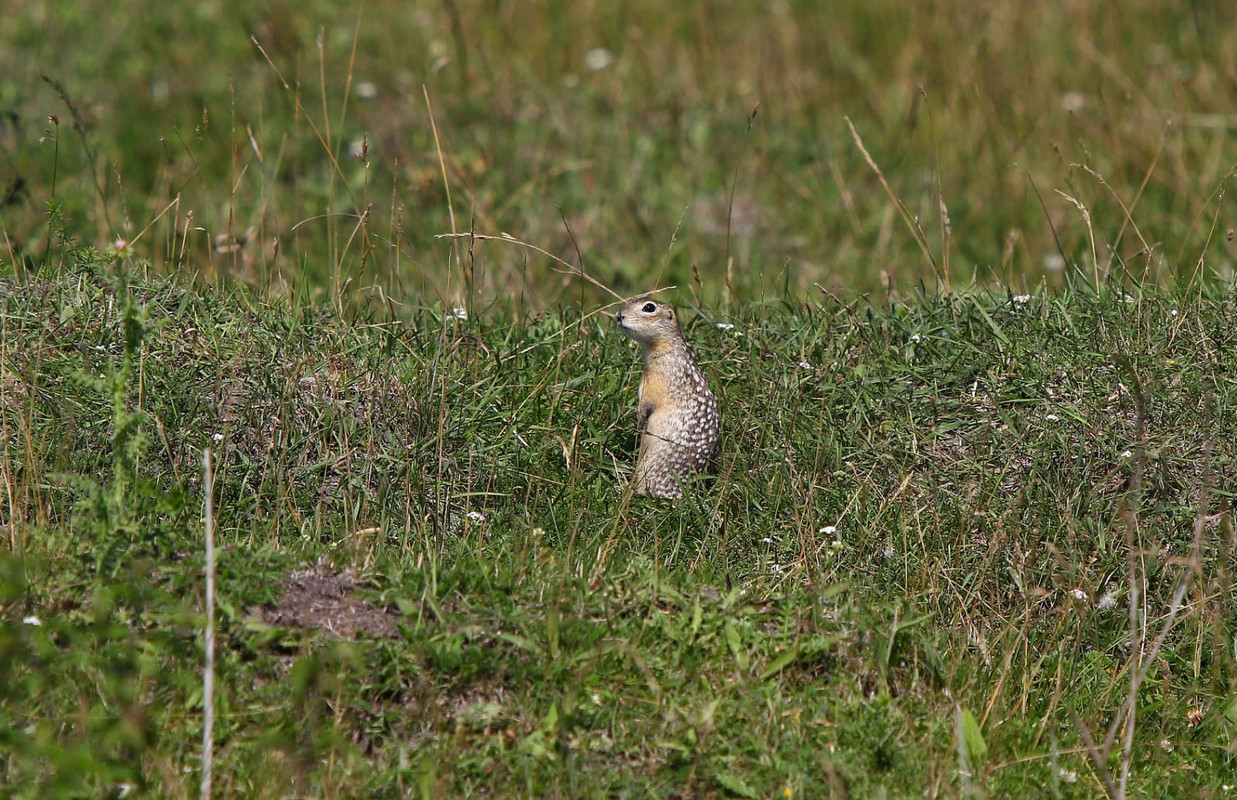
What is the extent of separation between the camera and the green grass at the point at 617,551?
356cm

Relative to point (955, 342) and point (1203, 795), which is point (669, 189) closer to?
point (955, 342)

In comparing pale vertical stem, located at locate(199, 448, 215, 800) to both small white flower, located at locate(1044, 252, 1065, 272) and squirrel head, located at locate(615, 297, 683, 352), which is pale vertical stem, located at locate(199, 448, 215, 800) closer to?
squirrel head, located at locate(615, 297, 683, 352)

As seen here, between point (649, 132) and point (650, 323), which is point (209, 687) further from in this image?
point (649, 132)

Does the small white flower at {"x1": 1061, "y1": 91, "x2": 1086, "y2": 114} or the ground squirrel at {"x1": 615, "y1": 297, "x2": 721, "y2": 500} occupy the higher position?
the ground squirrel at {"x1": 615, "y1": 297, "x2": 721, "y2": 500}

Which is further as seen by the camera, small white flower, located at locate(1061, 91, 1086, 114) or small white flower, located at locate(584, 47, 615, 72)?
small white flower, located at locate(584, 47, 615, 72)

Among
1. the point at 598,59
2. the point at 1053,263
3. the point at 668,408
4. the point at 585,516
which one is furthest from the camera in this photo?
the point at 598,59

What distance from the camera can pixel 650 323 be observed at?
5.21 metres

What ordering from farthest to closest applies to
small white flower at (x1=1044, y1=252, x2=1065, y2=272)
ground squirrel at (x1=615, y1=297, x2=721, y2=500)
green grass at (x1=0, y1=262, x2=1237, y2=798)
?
1. small white flower at (x1=1044, y1=252, x2=1065, y2=272)
2. ground squirrel at (x1=615, y1=297, x2=721, y2=500)
3. green grass at (x1=0, y1=262, x2=1237, y2=798)

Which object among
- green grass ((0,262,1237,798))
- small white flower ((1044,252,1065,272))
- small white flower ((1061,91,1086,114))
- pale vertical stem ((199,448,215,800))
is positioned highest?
pale vertical stem ((199,448,215,800))

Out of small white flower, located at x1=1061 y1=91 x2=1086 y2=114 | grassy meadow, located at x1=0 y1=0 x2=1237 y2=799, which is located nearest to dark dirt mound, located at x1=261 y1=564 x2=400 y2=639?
grassy meadow, located at x1=0 y1=0 x2=1237 y2=799

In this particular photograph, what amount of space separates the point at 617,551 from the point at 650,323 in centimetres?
113

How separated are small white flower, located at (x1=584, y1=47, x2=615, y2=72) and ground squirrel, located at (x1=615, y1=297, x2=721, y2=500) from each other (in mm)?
4805

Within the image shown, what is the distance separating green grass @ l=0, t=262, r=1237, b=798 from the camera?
356 cm

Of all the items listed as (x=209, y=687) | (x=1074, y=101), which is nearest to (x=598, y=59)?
(x=1074, y=101)
